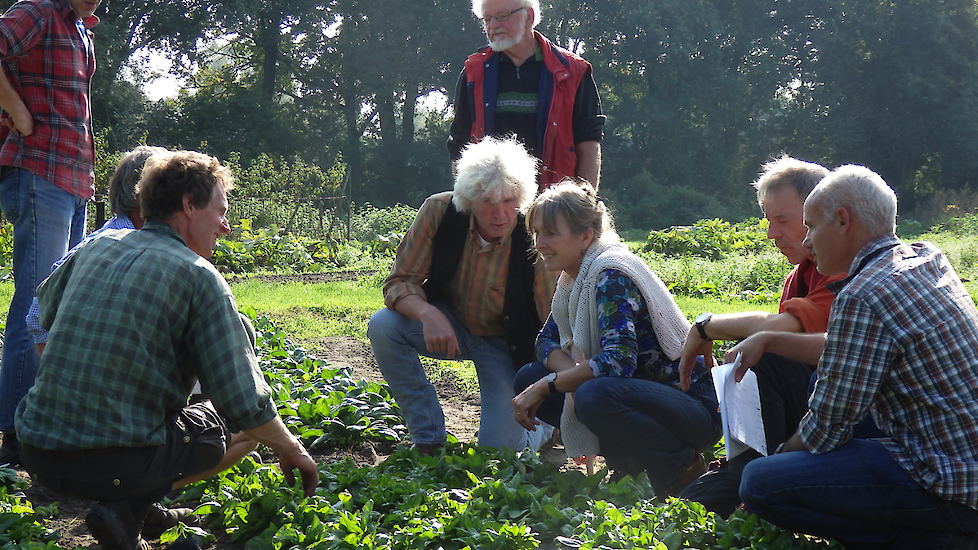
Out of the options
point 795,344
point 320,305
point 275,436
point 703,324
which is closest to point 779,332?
point 795,344

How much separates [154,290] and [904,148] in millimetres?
35556

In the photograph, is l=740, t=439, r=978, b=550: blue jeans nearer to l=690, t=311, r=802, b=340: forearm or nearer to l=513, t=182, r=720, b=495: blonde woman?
l=690, t=311, r=802, b=340: forearm

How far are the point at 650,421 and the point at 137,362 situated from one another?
1872 mm

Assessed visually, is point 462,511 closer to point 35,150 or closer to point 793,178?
point 793,178

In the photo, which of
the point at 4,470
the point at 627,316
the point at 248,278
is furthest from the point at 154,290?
the point at 248,278

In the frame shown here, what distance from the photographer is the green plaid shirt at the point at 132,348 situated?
2559 millimetres

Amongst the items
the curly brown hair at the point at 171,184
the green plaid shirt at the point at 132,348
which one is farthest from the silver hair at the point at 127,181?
the green plaid shirt at the point at 132,348

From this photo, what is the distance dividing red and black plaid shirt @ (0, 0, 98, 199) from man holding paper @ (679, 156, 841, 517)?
2.91m

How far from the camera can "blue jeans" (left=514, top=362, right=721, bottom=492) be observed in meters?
3.33

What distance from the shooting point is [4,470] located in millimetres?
3443

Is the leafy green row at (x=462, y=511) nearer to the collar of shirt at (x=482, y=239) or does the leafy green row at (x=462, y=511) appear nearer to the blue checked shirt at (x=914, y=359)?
the blue checked shirt at (x=914, y=359)

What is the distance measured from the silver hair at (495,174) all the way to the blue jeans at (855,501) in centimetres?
170

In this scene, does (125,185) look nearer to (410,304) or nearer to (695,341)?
(410,304)

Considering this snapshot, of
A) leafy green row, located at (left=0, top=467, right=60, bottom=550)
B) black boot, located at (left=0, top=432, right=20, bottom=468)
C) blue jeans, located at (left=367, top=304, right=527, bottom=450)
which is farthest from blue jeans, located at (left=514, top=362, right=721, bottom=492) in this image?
black boot, located at (left=0, top=432, right=20, bottom=468)
